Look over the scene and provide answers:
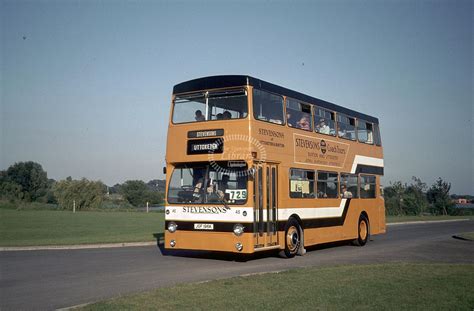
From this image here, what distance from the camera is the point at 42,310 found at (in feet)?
27.0

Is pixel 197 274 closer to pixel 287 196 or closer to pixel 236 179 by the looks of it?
pixel 236 179

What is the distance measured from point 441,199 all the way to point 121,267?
53760 mm

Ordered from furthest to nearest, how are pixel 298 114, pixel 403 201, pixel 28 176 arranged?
pixel 28 176
pixel 403 201
pixel 298 114

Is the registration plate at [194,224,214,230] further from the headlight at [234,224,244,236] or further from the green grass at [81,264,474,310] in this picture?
the green grass at [81,264,474,310]

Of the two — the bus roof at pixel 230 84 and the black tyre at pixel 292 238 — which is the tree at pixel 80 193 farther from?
the black tyre at pixel 292 238

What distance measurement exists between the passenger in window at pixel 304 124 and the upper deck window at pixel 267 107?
113 centimetres

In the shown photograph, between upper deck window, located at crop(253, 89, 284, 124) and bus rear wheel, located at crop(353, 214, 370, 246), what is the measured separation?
7.13 meters

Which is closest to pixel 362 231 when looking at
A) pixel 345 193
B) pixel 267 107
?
pixel 345 193

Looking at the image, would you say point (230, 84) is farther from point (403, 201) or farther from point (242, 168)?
point (403, 201)

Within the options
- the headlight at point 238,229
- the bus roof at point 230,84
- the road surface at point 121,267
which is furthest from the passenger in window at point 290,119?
the road surface at point 121,267

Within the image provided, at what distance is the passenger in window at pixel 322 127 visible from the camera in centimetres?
1786

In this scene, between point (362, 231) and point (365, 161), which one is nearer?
point (362, 231)

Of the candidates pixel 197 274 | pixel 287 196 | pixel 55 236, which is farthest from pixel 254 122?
pixel 55 236

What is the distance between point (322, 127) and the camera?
18109 millimetres
